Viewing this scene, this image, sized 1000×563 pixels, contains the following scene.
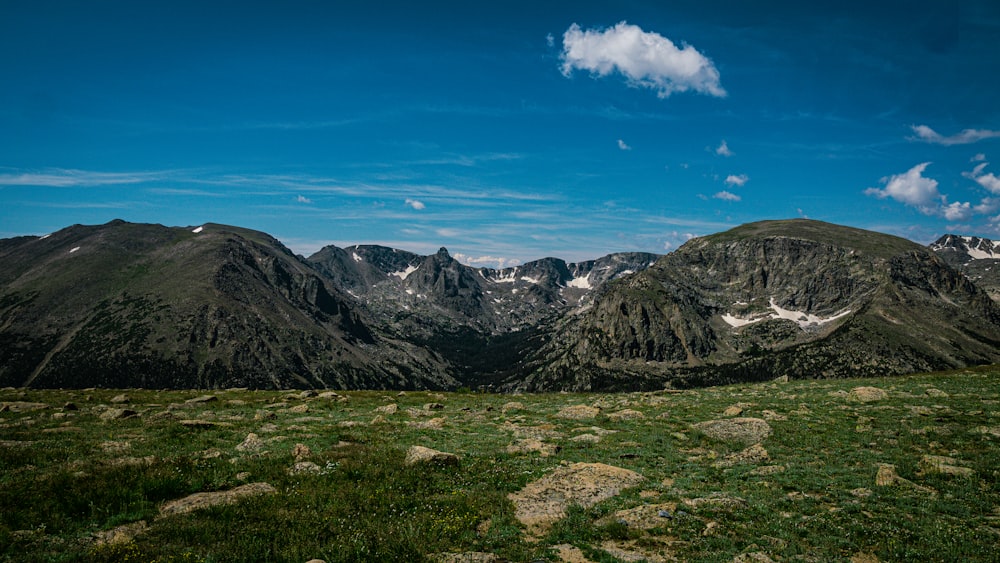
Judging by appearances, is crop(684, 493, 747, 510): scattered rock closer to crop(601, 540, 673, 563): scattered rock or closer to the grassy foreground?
the grassy foreground

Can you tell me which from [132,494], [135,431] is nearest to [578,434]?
[132,494]

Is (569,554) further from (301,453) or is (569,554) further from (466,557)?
(301,453)

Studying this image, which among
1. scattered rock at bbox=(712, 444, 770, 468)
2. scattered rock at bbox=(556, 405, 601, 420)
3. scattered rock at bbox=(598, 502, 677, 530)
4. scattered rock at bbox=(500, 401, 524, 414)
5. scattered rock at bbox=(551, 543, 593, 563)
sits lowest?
Answer: scattered rock at bbox=(500, 401, 524, 414)

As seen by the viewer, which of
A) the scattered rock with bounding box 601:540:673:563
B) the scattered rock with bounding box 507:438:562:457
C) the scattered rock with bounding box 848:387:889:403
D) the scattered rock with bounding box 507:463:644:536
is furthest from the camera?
the scattered rock with bounding box 848:387:889:403

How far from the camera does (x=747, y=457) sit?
2464cm

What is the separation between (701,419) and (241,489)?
32937 millimetres

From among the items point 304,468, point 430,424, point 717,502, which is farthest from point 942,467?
point 430,424

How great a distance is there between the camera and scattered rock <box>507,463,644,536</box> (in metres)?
16.5

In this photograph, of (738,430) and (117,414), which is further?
(117,414)

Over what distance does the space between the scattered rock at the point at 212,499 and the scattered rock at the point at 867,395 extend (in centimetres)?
4793

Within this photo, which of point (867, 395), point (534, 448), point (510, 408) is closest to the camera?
point (534, 448)

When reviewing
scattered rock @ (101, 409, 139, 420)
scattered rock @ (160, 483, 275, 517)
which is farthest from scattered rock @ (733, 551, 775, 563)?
scattered rock @ (101, 409, 139, 420)

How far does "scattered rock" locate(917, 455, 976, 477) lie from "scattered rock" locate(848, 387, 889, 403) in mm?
20577

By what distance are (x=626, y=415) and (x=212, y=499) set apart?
31.5 metres
